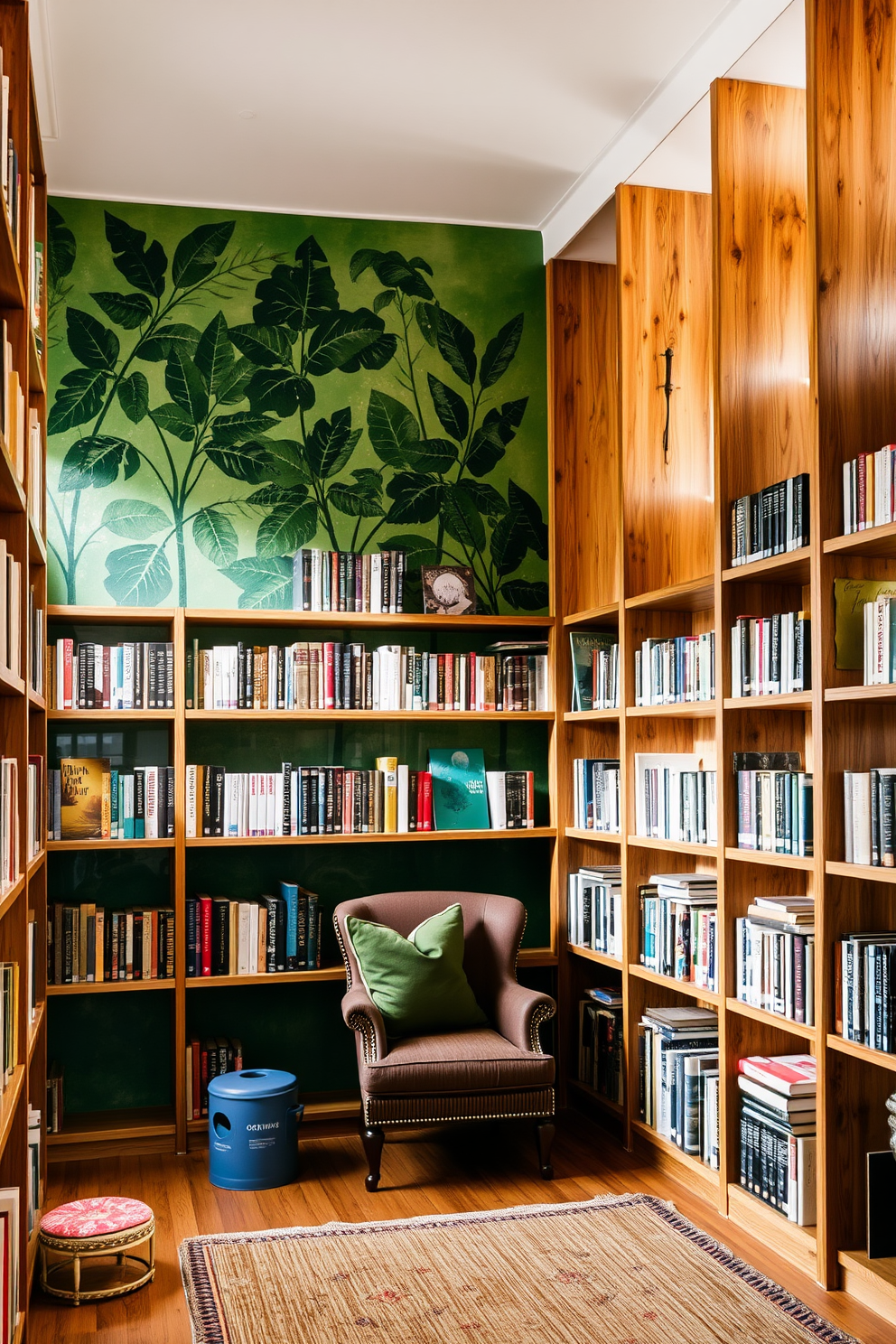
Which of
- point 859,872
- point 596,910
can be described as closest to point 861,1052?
point 859,872

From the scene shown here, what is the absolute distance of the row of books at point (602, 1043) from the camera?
4.39 m

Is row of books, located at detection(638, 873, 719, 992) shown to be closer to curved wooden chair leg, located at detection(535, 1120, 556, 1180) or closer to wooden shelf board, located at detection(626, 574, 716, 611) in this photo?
curved wooden chair leg, located at detection(535, 1120, 556, 1180)

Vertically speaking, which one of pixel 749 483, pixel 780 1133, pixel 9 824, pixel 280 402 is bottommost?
pixel 780 1133

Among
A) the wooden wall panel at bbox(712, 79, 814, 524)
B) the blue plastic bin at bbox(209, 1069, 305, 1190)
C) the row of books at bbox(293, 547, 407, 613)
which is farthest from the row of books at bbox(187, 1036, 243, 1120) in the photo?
the wooden wall panel at bbox(712, 79, 814, 524)

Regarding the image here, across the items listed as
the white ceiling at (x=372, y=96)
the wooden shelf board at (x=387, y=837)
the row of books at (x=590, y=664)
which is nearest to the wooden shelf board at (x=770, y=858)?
the row of books at (x=590, y=664)

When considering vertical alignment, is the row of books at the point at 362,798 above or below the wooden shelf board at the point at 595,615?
below

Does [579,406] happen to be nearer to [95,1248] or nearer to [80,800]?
[80,800]

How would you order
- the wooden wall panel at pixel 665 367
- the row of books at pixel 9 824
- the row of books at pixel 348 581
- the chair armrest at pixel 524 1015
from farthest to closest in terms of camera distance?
the row of books at pixel 348 581
the wooden wall panel at pixel 665 367
the chair armrest at pixel 524 1015
the row of books at pixel 9 824

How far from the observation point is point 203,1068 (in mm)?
4391

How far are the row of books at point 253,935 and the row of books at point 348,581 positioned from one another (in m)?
1.08

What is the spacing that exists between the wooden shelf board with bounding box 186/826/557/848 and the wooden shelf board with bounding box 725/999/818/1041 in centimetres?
137

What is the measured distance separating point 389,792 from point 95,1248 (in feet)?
6.42

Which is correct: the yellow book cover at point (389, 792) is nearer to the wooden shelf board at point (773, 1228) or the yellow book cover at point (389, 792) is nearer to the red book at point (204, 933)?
the red book at point (204, 933)

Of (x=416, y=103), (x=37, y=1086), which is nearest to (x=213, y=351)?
(x=416, y=103)
